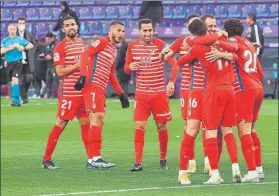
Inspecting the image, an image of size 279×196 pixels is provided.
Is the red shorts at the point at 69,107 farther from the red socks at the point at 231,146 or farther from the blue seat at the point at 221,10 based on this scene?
the blue seat at the point at 221,10

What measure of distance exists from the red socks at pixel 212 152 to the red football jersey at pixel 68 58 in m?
2.89

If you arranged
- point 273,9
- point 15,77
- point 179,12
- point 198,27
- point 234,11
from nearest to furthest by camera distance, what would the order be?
point 198,27 → point 15,77 → point 273,9 → point 234,11 → point 179,12

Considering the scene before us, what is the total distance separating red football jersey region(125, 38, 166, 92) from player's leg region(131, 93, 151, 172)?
15 centimetres

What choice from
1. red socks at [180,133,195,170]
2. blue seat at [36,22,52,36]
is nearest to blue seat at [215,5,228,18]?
blue seat at [36,22,52,36]

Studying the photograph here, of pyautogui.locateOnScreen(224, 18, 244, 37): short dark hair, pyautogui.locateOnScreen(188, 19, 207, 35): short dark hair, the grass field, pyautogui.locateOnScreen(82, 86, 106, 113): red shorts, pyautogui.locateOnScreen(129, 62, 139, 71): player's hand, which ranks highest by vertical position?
pyautogui.locateOnScreen(188, 19, 207, 35): short dark hair

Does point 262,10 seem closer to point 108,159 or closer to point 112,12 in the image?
point 112,12

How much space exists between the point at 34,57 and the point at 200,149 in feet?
47.4

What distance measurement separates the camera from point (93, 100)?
48.9 feet

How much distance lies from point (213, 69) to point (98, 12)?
25032 mm

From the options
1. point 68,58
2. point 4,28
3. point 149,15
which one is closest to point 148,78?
point 68,58

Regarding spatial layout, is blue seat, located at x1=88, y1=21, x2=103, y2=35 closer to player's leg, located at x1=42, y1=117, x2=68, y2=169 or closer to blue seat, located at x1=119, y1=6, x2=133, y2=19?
blue seat, located at x1=119, y1=6, x2=133, y2=19

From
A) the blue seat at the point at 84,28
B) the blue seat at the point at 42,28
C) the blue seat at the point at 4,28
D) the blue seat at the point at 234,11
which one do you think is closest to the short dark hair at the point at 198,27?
the blue seat at the point at 84,28

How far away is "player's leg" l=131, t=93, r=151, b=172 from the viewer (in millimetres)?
14708

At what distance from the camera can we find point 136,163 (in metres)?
14.7
